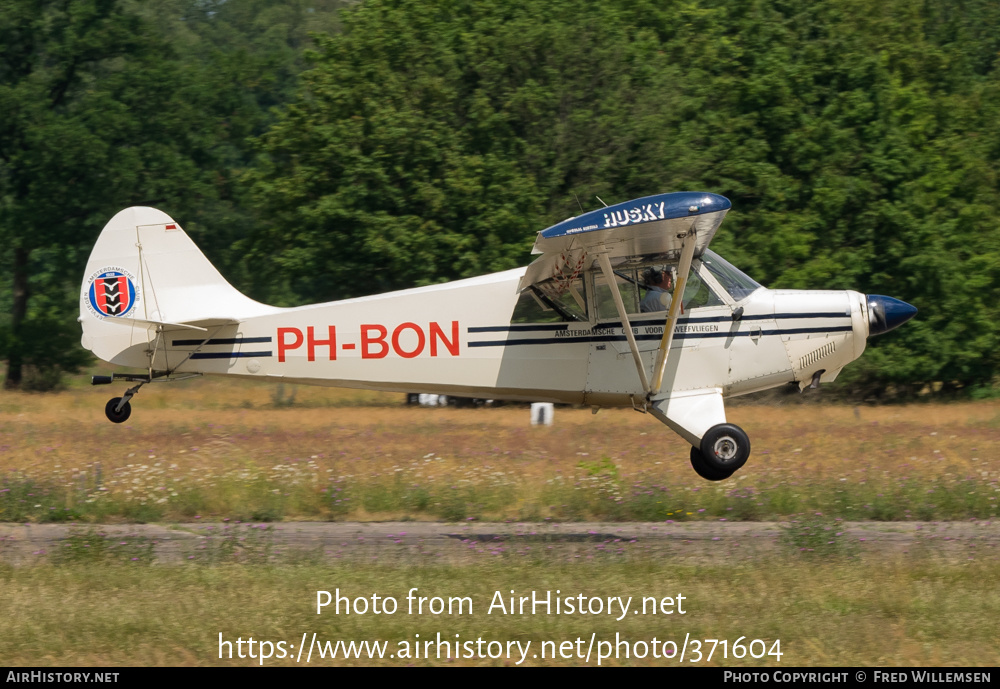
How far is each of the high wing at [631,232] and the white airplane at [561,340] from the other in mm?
60

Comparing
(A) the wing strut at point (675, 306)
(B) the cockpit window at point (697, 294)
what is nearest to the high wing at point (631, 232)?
(A) the wing strut at point (675, 306)

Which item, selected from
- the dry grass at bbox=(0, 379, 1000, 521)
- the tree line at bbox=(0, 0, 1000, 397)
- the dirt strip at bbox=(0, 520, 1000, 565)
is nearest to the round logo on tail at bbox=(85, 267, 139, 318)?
the dirt strip at bbox=(0, 520, 1000, 565)

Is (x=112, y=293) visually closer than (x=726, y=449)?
No

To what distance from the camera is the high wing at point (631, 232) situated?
9078 mm

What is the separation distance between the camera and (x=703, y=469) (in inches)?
420

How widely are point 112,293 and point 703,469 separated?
612 cm

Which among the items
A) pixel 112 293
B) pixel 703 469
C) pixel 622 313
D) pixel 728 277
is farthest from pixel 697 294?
pixel 112 293

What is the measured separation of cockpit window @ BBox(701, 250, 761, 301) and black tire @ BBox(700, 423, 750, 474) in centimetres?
135

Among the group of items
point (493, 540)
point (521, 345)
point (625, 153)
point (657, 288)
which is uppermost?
point (625, 153)

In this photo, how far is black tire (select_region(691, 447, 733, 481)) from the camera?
10.4 meters

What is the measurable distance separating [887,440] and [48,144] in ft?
77.3

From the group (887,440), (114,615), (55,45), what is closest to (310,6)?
(55,45)
